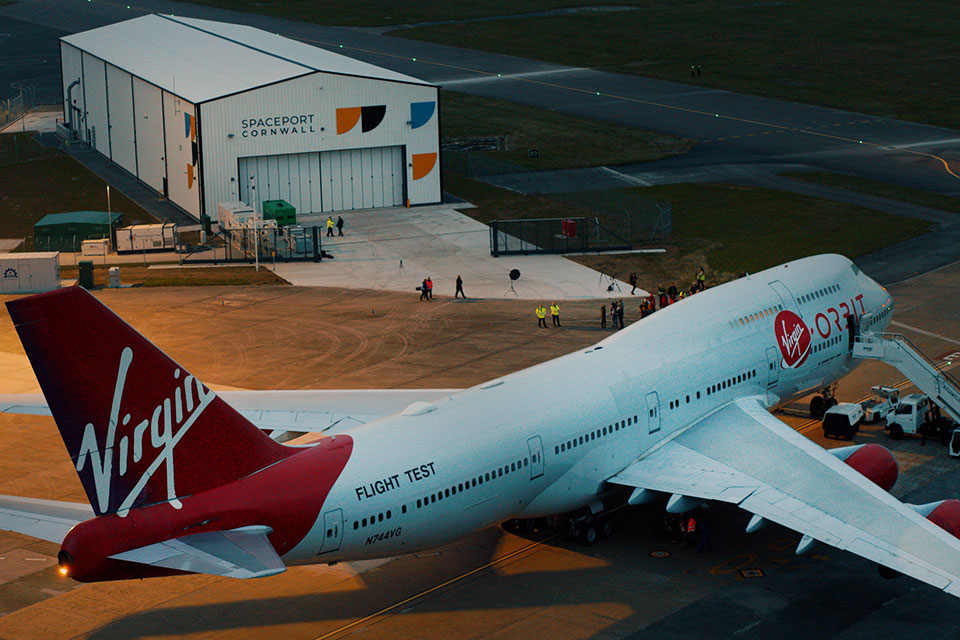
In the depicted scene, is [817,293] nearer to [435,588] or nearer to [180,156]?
[435,588]

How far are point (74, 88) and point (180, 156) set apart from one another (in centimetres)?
3704

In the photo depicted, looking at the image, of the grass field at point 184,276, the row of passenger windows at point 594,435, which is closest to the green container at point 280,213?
the grass field at point 184,276

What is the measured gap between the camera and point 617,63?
164750mm

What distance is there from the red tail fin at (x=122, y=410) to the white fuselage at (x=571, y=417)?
4229 mm

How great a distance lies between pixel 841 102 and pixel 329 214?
66.7 metres

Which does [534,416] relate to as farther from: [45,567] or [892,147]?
[892,147]

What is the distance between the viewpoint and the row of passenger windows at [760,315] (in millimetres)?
50156

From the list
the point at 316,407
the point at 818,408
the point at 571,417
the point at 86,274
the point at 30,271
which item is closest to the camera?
the point at 571,417

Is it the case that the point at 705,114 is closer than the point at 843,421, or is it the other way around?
the point at 843,421

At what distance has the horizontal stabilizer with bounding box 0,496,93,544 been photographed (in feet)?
103

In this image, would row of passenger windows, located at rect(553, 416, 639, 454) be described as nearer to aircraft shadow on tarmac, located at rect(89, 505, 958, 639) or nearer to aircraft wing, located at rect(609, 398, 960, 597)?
aircraft wing, located at rect(609, 398, 960, 597)

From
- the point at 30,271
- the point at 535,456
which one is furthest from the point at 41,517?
the point at 30,271

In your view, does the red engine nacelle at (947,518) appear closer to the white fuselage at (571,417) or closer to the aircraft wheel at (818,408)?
the white fuselage at (571,417)

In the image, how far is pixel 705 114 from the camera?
136 meters
